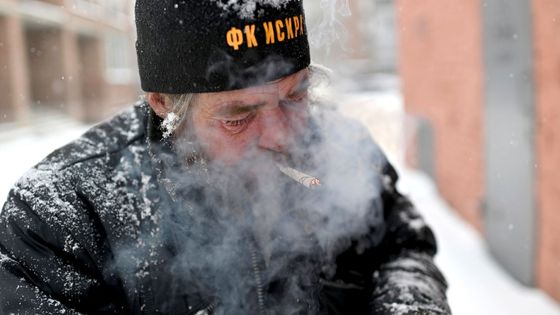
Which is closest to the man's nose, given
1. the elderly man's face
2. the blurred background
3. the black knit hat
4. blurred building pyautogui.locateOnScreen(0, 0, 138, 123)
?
the elderly man's face

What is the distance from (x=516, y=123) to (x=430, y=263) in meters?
2.83

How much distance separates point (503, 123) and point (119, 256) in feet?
12.7

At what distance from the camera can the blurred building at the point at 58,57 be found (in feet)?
21.0

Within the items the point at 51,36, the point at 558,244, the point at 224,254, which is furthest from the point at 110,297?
the point at 51,36

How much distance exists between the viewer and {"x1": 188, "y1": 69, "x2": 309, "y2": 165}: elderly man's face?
4.80 ft

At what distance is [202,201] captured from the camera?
162 cm

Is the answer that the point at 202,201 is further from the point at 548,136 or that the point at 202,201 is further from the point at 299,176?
the point at 548,136

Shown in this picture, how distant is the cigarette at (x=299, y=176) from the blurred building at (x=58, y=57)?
2.36 meters

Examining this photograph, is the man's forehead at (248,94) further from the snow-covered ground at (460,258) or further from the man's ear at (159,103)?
the snow-covered ground at (460,258)

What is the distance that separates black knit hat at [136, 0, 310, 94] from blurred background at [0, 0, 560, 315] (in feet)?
1.17

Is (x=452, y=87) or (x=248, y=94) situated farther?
(x=452, y=87)

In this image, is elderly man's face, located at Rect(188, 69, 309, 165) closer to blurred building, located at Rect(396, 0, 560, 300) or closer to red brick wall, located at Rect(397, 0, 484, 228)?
blurred building, located at Rect(396, 0, 560, 300)

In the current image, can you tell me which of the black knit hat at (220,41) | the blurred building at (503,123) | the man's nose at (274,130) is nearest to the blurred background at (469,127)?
the blurred building at (503,123)

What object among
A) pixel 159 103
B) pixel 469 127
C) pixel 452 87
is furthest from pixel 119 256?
pixel 452 87
